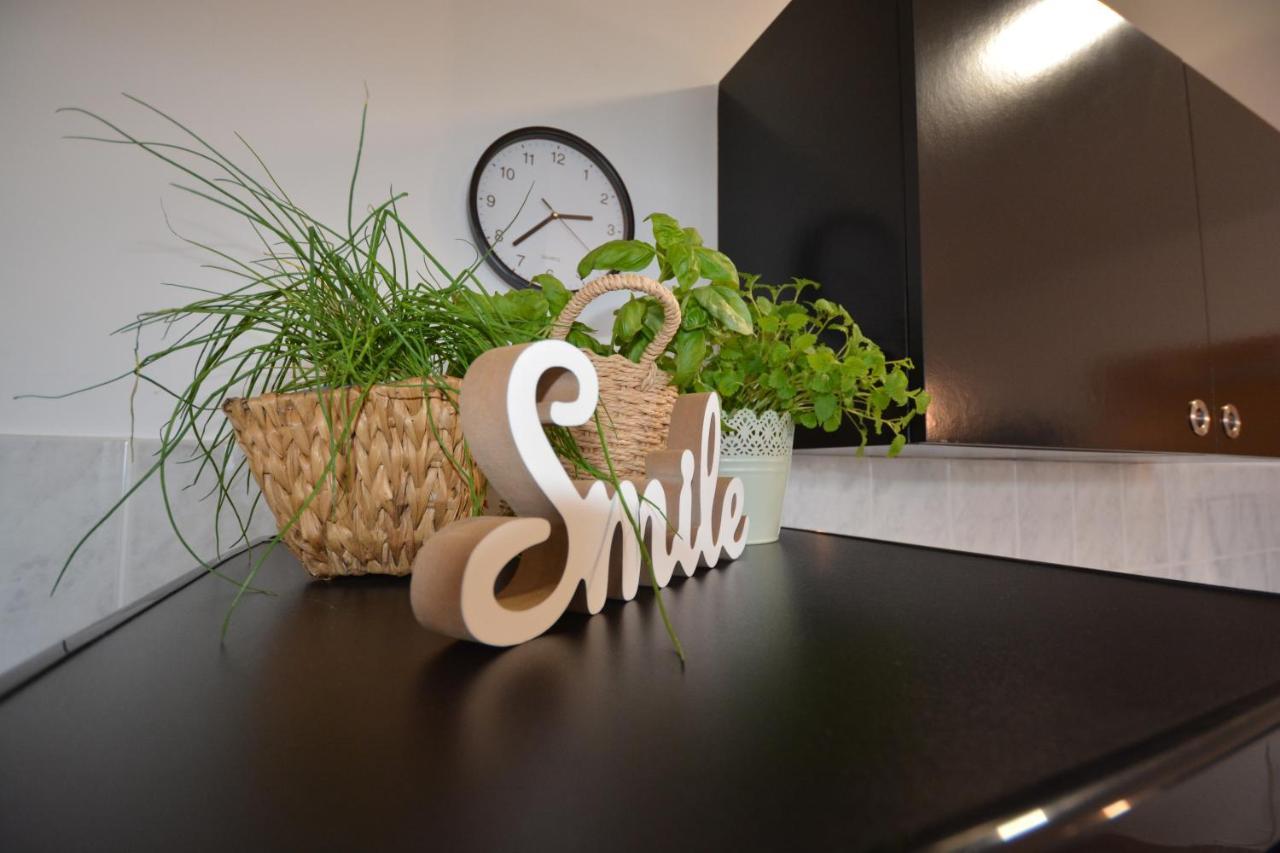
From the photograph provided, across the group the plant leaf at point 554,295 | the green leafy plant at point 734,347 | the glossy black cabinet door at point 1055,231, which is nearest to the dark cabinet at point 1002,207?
the glossy black cabinet door at point 1055,231

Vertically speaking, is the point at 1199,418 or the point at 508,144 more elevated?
the point at 508,144

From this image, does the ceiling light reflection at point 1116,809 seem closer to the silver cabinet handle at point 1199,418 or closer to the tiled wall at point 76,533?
the tiled wall at point 76,533

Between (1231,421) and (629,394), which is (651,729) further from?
(1231,421)

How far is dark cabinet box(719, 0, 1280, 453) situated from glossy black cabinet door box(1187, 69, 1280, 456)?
0.03 feet

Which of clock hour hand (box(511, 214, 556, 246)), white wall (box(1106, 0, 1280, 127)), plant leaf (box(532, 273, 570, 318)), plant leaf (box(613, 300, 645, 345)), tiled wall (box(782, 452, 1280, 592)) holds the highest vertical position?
white wall (box(1106, 0, 1280, 127))

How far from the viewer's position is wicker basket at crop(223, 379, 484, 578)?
541mm

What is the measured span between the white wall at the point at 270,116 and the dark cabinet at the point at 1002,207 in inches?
8.7

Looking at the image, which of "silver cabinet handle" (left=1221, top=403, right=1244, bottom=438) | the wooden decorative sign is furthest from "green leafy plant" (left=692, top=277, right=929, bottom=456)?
"silver cabinet handle" (left=1221, top=403, right=1244, bottom=438)

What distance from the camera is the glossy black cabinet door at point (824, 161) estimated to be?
0.96 m

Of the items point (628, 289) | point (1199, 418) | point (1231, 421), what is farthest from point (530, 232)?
point (1231, 421)

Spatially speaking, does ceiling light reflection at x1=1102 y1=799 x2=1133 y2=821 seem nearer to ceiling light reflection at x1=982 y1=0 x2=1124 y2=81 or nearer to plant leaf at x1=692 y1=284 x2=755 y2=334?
plant leaf at x1=692 y1=284 x2=755 y2=334

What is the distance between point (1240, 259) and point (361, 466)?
5.66ft

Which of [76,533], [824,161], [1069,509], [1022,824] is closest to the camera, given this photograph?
[1022,824]

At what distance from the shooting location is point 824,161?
3.58ft
